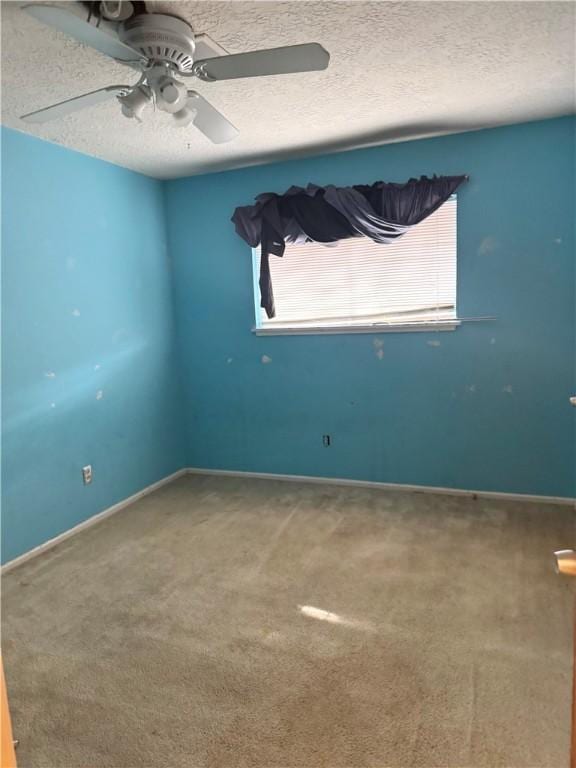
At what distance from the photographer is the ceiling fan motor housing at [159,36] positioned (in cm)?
175

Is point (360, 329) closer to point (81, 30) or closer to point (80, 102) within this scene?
point (80, 102)

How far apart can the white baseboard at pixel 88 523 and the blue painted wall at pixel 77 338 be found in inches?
1.7

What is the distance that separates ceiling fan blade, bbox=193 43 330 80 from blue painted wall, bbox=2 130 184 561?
1.63 meters

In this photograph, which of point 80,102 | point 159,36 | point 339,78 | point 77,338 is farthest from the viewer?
point 77,338

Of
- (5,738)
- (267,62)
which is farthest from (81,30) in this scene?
(5,738)

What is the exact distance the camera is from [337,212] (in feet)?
11.3

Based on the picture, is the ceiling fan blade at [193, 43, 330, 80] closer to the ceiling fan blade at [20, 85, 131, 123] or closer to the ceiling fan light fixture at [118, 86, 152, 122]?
the ceiling fan light fixture at [118, 86, 152, 122]

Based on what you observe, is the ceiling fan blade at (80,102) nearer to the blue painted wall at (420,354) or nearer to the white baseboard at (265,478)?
the blue painted wall at (420,354)

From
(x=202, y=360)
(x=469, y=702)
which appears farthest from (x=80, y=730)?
(x=202, y=360)

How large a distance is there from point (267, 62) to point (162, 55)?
43cm

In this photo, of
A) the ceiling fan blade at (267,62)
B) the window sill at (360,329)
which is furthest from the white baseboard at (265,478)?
the ceiling fan blade at (267,62)

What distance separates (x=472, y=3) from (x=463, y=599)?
2406mm

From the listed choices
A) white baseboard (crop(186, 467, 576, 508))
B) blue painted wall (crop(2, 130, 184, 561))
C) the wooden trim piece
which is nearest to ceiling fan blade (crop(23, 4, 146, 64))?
blue painted wall (crop(2, 130, 184, 561))

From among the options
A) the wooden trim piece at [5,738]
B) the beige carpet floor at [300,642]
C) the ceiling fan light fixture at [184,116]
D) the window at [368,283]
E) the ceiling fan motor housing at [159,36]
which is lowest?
the beige carpet floor at [300,642]
